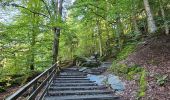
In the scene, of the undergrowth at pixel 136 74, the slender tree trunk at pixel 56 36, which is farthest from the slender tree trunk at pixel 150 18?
the slender tree trunk at pixel 56 36

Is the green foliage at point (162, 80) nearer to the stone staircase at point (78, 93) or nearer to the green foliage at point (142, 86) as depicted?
the green foliage at point (142, 86)

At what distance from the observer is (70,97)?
8328 mm

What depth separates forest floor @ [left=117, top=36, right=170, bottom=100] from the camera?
7.35 metres

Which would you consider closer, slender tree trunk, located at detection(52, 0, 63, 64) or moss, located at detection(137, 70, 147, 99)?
moss, located at detection(137, 70, 147, 99)

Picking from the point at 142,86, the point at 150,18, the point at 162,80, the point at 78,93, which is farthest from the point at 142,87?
the point at 150,18

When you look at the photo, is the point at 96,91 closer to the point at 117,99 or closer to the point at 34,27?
the point at 117,99

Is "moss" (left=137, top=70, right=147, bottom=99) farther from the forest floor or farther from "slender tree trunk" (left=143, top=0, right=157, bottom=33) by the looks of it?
"slender tree trunk" (left=143, top=0, right=157, bottom=33)

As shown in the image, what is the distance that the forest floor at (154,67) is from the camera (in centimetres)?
735

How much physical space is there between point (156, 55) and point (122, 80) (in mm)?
2169

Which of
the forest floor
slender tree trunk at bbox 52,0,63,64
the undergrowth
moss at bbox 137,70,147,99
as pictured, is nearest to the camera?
the forest floor

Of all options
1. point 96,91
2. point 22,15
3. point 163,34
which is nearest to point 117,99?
point 96,91

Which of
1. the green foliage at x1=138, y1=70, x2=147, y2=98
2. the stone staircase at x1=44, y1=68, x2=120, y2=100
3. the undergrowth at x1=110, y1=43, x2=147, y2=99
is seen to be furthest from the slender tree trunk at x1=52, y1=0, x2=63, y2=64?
the green foliage at x1=138, y1=70, x2=147, y2=98

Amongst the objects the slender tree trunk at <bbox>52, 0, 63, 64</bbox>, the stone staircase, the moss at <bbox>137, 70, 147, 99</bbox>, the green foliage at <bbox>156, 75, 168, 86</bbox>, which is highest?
the slender tree trunk at <bbox>52, 0, 63, 64</bbox>

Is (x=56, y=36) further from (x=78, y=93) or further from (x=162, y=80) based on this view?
(x=162, y=80)
